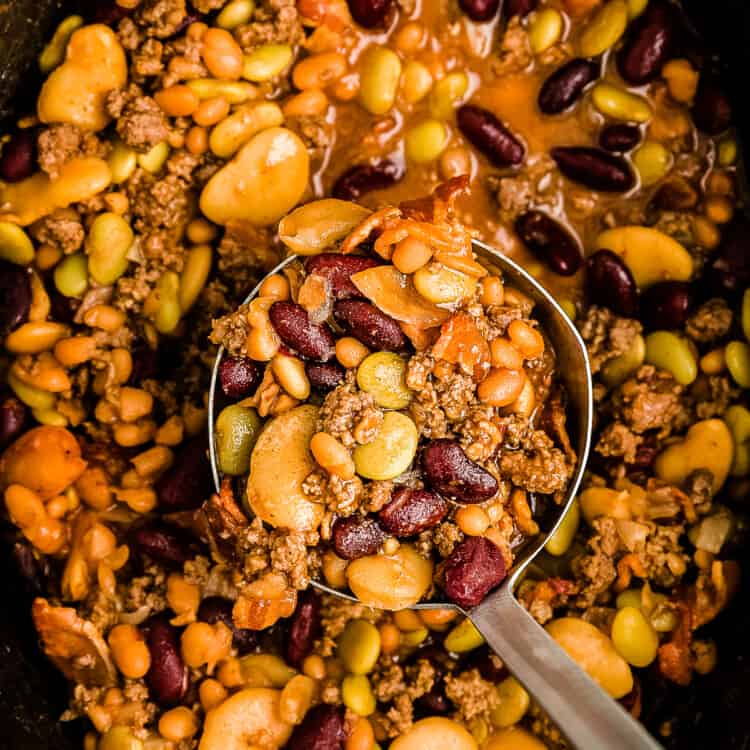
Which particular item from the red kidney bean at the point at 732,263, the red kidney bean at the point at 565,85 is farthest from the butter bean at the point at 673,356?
the red kidney bean at the point at 565,85

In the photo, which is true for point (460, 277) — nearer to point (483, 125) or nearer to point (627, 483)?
point (483, 125)

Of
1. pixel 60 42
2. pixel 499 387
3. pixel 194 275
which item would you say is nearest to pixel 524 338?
pixel 499 387

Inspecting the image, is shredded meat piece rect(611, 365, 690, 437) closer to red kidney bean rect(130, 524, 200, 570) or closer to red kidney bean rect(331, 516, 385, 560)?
red kidney bean rect(331, 516, 385, 560)

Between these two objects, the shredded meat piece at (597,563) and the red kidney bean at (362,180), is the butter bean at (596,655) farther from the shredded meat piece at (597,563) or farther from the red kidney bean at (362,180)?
the red kidney bean at (362,180)

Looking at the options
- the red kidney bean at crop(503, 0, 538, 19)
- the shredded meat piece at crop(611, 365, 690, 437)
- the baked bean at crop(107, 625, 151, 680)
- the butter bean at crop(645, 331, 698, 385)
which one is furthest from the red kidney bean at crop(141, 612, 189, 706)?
the red kidney bean at crop(503, 0, 538, 19)

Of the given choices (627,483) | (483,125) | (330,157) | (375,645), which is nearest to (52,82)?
(330,157)
